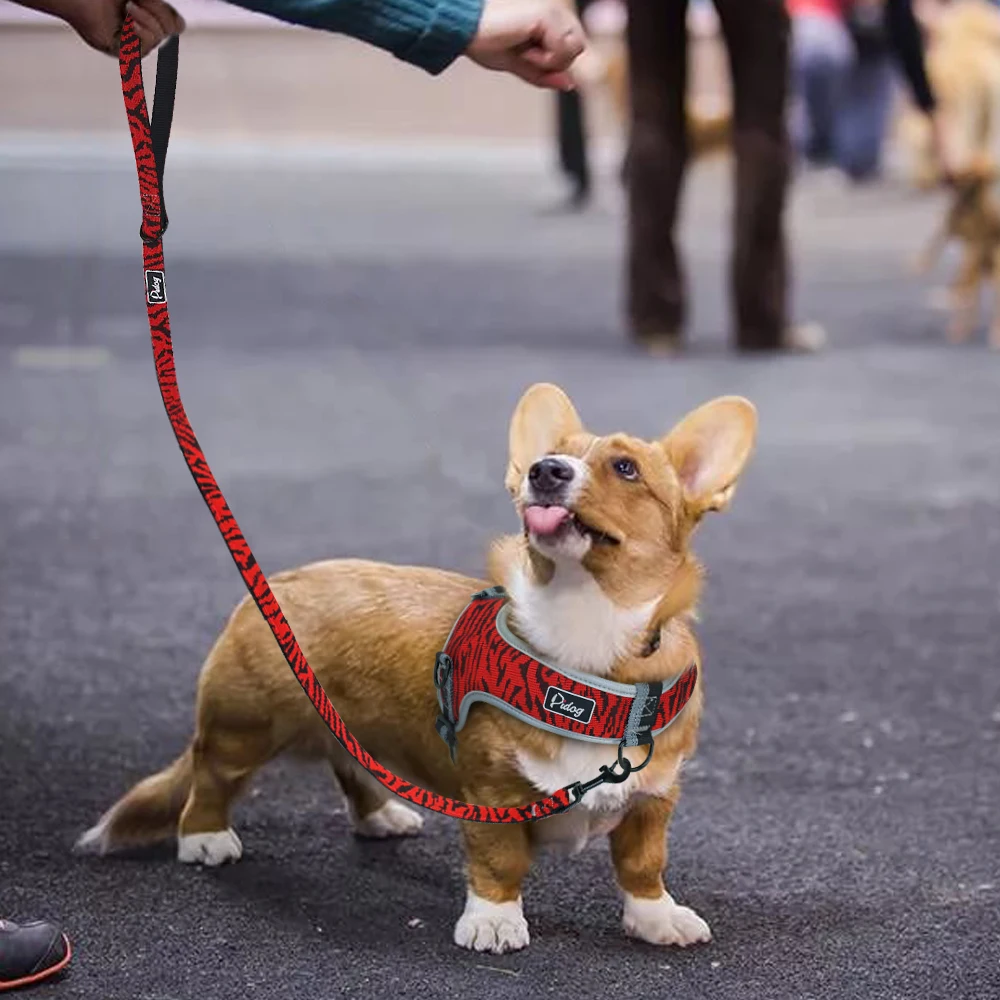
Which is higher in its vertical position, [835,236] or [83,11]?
[83,11]

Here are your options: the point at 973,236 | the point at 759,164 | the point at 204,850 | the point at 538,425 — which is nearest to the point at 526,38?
the point at 538,425

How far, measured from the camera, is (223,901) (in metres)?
2.39

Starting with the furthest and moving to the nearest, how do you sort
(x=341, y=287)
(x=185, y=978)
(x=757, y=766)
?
(x=341, y=287) → (x=757, y=766) → (x=185, y=978)

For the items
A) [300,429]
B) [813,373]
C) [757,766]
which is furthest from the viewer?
[813,373]

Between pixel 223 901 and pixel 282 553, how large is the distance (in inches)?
69.5

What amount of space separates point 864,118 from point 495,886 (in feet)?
36.9

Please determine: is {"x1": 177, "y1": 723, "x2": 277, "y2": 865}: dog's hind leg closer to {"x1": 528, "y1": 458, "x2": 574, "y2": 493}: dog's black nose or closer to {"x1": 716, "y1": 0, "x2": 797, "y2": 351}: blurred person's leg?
{"x1": 528, "y1": 458, "x2": 574, "y2": 493}: dog's black nose

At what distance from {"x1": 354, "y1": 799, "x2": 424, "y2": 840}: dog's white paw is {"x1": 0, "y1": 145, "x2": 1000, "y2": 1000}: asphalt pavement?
0.02 meters

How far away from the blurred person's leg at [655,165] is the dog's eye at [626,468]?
4.03 m

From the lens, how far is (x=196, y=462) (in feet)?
7.09

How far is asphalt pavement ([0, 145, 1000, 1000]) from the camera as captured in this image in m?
2.29

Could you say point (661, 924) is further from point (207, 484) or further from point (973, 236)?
point (973, 236)

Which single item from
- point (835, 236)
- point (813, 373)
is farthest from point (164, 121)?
point (835, 236)

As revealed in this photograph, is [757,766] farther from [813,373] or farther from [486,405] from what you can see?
[813,373]
